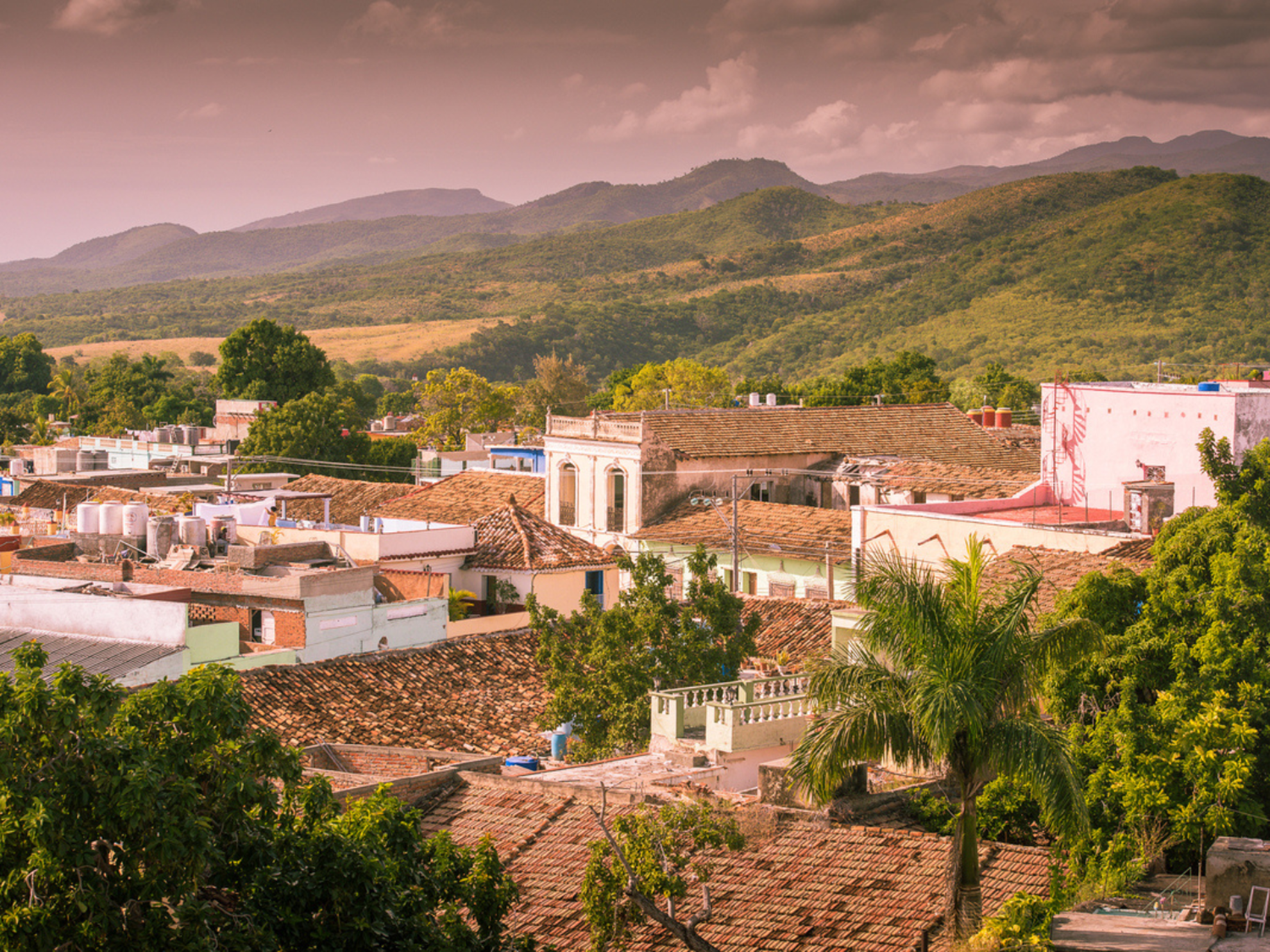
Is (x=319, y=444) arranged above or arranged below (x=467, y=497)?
above

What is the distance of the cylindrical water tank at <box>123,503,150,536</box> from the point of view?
34812 mm

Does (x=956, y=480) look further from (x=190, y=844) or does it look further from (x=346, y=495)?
(x=190, y=844)

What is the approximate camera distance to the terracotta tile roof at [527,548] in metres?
36.6

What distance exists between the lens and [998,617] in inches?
531

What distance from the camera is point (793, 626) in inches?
1401

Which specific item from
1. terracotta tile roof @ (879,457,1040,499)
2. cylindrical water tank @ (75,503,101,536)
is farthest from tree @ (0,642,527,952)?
terracotta tile roof @ (879,457,1040,499)

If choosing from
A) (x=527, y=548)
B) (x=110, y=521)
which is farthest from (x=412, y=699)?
(x=110, y=521)

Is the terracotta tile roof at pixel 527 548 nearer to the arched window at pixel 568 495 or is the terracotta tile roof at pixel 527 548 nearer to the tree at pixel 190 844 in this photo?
the arched window at pixel 568 495

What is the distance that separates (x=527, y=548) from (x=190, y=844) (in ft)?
86.5

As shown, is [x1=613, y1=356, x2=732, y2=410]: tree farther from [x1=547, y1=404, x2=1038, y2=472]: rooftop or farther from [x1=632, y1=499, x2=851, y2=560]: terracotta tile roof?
[x1=632, y1=499, x2=851, y2=560]: terracotta tile roof

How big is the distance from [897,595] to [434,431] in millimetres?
90072

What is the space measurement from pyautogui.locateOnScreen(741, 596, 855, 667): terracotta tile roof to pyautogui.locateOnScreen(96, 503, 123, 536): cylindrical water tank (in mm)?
15638

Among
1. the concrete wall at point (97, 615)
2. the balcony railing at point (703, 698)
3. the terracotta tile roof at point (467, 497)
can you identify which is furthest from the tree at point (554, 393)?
the balcony railing at point (703, 698)

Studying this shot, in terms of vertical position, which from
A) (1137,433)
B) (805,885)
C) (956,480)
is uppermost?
(1137,433)
